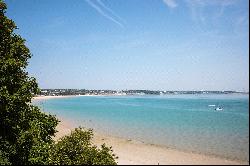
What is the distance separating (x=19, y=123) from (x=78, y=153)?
117 inches

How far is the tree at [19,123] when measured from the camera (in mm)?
12742

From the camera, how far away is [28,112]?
46.8 ft

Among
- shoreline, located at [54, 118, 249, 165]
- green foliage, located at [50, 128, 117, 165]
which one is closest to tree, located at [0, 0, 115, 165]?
green foliage, located at [50, 128, 117, 165]

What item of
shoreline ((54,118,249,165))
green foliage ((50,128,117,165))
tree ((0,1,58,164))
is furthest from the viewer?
shoreline ((54,118,249,165))

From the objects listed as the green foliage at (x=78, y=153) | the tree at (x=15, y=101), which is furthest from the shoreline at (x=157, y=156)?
the tree at (x=15, y=101)

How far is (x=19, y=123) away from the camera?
13273 millimetres

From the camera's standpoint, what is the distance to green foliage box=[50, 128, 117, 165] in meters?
13.3

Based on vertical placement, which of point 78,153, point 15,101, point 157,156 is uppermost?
point 15,101

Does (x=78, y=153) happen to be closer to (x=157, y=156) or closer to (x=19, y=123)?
→ (x=19, y=123)

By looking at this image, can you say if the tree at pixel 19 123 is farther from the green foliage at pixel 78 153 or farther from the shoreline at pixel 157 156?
the shoreline at pixel 157 156

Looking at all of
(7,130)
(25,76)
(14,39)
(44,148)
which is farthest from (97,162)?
(14,39)

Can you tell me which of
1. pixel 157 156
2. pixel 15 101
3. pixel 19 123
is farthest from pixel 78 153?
pixel 157 156

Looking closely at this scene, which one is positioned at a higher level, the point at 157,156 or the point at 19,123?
the point at 19,123

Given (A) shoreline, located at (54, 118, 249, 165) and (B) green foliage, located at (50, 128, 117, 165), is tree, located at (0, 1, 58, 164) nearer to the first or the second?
(B) green foliage, located at (50, 128, 117, 165)
